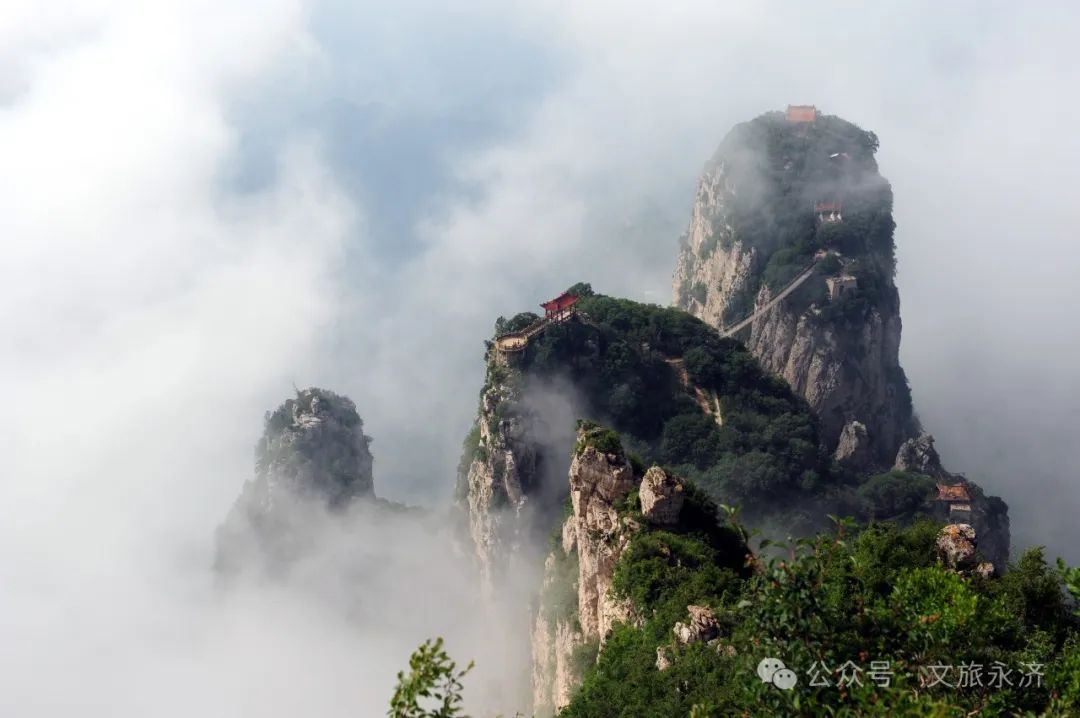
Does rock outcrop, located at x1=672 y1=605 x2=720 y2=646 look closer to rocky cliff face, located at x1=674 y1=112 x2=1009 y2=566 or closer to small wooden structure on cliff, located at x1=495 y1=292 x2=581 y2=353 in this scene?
small wooden structure on cliff, located at x1=495 y1=292 x2=581 y2=353

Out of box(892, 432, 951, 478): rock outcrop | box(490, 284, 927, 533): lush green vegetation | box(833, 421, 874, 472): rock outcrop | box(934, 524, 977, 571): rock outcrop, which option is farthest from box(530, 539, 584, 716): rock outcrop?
box(892, 432, 951, 478): rock outcrop

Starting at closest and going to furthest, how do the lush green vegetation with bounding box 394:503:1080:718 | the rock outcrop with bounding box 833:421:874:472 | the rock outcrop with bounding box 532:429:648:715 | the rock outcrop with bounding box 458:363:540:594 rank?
the lush green vegetation with bounding box 394:503:1080:718 < the rock outcrop with bounding box 532:429:648:715 < the rock outcrop with bounding box 458:363:540:594 < the rock outcrop with bounding box 833:421:874:472

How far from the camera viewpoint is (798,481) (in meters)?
97.0

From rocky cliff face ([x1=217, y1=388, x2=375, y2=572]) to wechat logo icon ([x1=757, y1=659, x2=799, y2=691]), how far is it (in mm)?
91613

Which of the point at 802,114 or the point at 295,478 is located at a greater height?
the point at 802,114

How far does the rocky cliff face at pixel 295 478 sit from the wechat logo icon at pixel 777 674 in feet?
301

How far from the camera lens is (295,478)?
111438 mm

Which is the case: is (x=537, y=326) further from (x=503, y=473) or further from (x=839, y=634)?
(x=839, y=634)

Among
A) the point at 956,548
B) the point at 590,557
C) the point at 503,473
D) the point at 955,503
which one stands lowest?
the point at 956,548

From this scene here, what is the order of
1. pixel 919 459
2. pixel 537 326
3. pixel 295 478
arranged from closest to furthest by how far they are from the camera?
1. pixel 537 326
2. pixel 919 459
3. pixel 295 478

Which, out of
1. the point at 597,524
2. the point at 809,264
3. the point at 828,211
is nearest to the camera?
the point at 597,524

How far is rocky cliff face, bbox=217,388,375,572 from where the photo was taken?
112 m

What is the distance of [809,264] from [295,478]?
58363mm

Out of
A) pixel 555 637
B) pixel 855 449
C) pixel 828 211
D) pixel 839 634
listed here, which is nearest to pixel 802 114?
pixel 828 211
